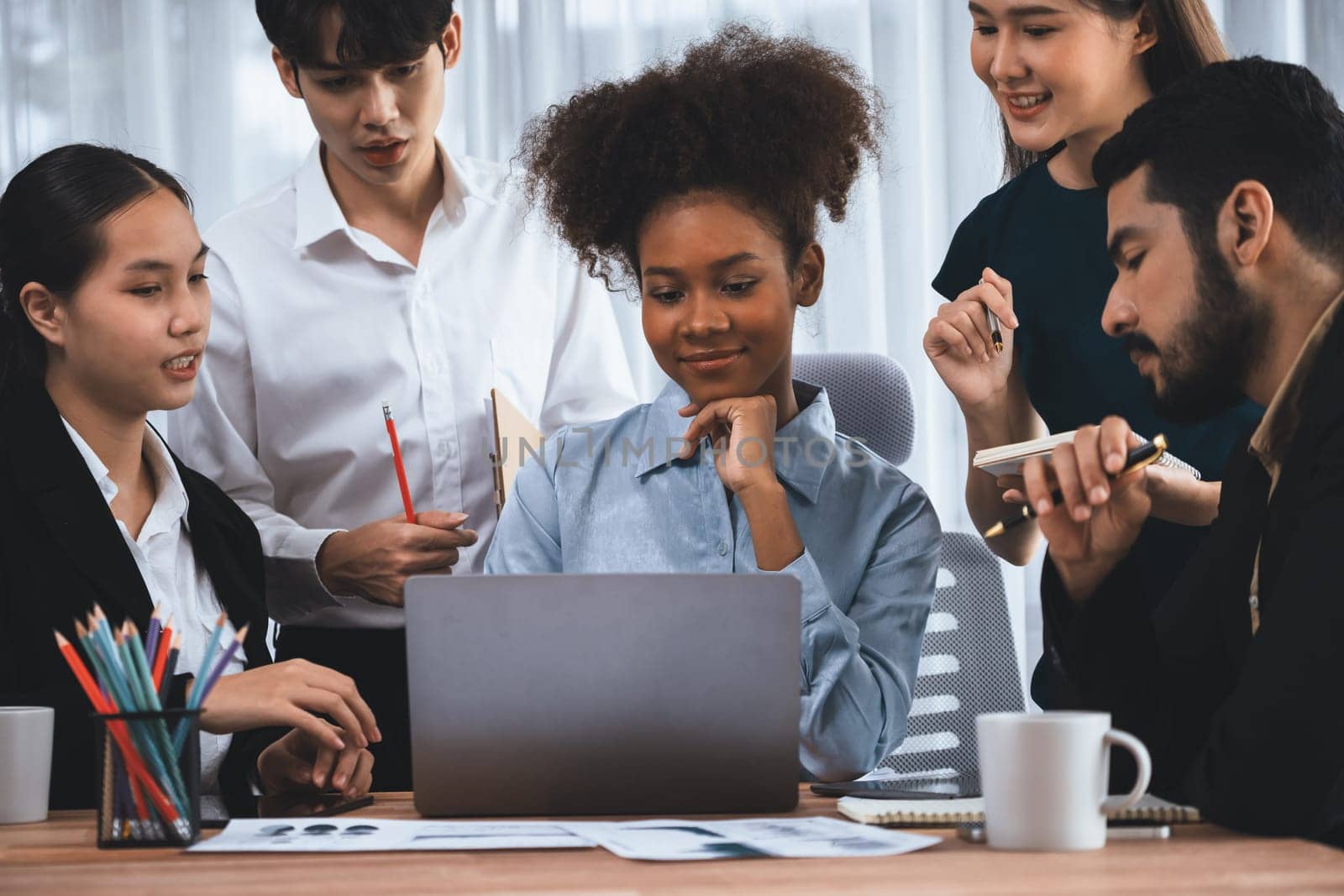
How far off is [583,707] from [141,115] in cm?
297

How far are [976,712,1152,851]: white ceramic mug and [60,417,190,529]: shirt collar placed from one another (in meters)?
1.11

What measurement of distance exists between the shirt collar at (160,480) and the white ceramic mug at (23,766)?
0.49m

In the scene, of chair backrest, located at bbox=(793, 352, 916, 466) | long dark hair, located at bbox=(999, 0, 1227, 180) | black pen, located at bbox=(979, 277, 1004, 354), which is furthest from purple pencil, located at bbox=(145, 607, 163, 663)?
long dark hair, located at bbox=(999, 0, 1227, 180)

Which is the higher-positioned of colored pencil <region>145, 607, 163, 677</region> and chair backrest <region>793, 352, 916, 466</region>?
chair backrest <region>793, 352, 916, 466</region>

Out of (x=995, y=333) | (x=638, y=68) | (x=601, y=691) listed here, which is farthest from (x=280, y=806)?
(x=638, y=68)

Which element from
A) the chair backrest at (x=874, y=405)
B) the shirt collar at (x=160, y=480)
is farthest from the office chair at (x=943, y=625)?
the shirt collar at (x=160, y=480)

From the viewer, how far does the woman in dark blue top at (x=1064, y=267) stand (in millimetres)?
1742

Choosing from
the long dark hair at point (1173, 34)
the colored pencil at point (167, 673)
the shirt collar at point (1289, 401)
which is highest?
the long dark hair at point (1173, 34)

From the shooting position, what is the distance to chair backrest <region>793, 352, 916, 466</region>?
2.11 meters

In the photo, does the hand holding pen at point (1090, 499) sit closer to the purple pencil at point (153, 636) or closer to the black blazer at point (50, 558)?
the purple pencil at point (153, 636)

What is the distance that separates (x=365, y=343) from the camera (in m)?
2.04

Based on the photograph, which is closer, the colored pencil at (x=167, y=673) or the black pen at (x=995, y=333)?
the colored pencil at (x=167, y=673)

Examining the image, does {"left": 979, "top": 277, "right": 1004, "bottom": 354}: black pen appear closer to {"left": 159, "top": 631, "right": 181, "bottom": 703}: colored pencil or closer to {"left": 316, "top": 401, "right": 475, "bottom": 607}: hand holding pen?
{"left": 316, "top": 401, "right": 475, "bottom": 607}: hand holding pen

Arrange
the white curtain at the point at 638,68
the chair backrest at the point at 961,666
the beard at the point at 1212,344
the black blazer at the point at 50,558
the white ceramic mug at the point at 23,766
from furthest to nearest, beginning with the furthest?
the white curtain at the point at 638,68
the chair backrest at the point at 961,666
the black blazer at the point at 50,558
the beard at the point at 1212,344
the white ceramic mug at the point at 23,766
